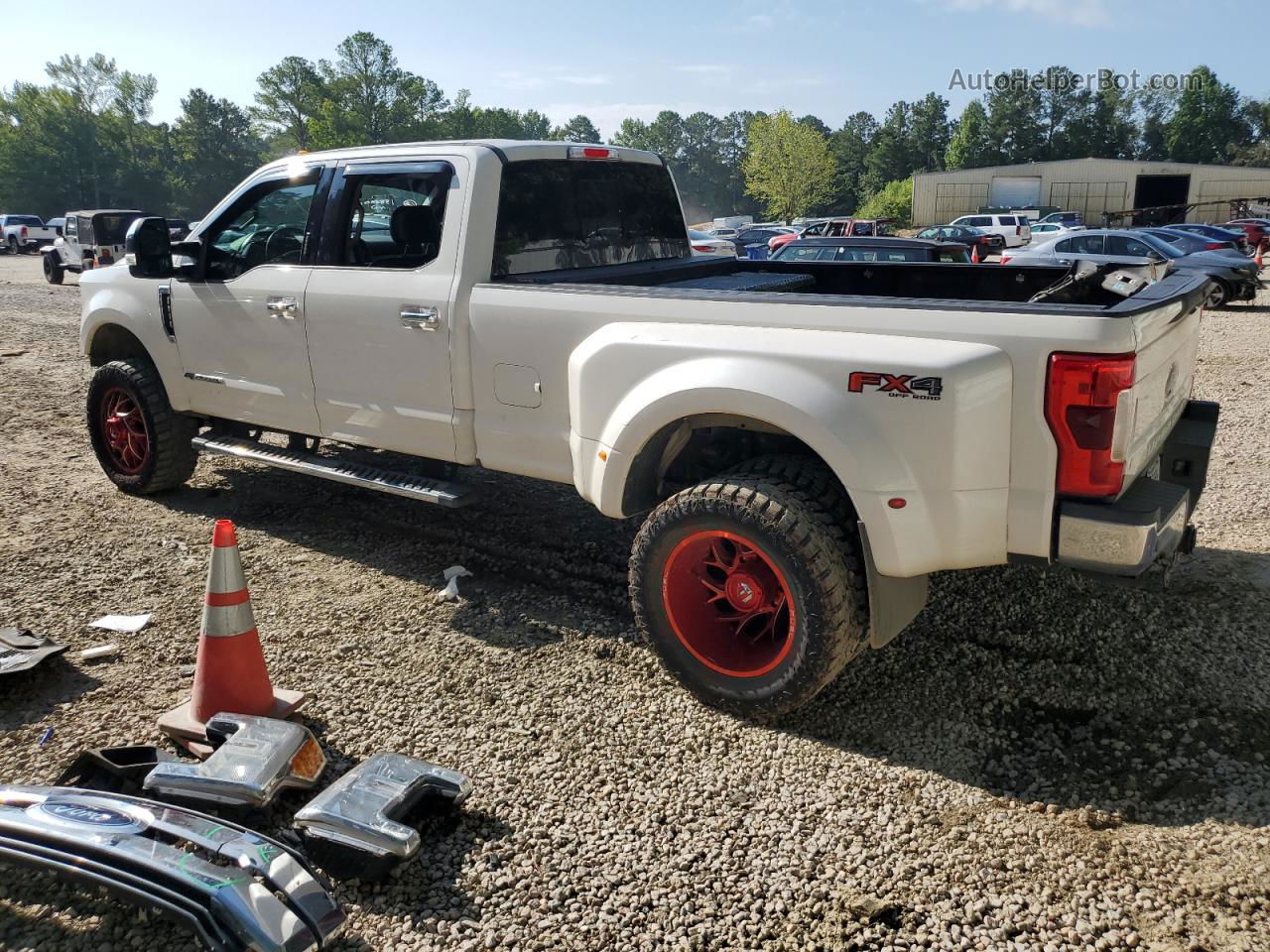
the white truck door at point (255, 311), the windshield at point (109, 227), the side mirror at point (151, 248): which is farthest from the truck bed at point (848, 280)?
the windshield at point (109, 227)

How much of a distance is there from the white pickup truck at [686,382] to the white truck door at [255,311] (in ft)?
0.05

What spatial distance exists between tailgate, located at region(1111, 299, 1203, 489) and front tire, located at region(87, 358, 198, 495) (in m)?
5.16

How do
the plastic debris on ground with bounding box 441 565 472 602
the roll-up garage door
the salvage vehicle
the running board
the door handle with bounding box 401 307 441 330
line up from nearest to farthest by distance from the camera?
the door handle with bounding box 401 307 441 330 → the running board → the plastic debris on ground with bounding box 441 565 472 602 → the salvage vehicle → the roll-up garage door

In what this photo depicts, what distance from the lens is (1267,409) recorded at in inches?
322

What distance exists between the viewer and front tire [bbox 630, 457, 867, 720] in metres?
3.24

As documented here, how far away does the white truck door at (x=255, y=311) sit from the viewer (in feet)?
16.2

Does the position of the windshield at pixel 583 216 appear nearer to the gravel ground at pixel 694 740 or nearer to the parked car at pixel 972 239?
the gravel ground at pixel 694 740

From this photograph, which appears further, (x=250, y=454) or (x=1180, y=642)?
(x=250, y=454)

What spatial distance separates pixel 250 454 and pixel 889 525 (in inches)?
142

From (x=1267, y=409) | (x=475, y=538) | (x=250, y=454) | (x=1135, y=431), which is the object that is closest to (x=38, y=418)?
(x=250, y=454)

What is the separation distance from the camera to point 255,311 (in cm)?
504

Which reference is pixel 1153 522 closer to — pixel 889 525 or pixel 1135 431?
pixel 1135 431

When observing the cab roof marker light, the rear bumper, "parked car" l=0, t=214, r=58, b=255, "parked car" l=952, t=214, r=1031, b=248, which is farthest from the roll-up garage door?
the rear bumper

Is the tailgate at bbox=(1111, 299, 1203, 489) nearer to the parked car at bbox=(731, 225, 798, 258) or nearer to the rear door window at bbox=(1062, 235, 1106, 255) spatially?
the rear door window at bbox=(1062, 235, 1106, 255)
